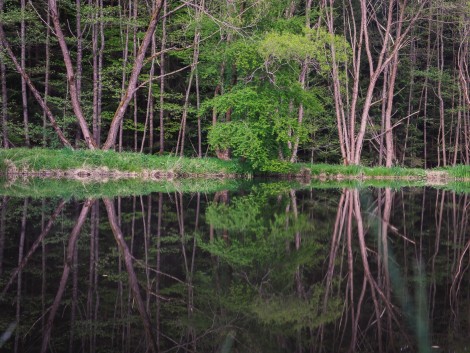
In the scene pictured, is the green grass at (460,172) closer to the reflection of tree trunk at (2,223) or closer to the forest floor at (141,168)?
the forest floor at (141,168)

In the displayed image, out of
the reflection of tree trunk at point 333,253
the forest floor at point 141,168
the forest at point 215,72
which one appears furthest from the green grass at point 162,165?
the reflection of tree trunk at point 333,253

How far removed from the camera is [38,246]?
606 centimetres

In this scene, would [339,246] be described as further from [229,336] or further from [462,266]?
[229,336]

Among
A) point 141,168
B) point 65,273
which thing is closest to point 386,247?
point 65,273

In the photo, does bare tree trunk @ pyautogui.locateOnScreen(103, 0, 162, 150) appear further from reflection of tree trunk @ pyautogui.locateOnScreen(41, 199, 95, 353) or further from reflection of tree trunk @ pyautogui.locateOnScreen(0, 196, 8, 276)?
reflection of tree trunk @ pyautogui.locateOnScreen(41, 199, 95, 353)

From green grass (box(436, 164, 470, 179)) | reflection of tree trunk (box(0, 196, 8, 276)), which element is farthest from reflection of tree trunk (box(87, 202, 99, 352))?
green grass (box(436, 164, 470, 179))

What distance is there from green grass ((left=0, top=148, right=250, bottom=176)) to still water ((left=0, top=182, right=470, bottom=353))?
43.7 feet

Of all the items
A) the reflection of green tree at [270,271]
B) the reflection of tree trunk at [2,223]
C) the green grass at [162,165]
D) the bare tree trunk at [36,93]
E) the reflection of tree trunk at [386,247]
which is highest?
the bare tree trunk at [36,93]

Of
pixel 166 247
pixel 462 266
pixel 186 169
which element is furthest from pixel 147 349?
pixel 186 169

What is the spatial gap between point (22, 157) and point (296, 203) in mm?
12757

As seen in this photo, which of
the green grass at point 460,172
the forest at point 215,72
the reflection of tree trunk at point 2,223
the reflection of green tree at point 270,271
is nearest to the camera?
the reflection of green tree at point 270,271

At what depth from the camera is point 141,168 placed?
23156 mm

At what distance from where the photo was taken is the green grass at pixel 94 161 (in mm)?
21453

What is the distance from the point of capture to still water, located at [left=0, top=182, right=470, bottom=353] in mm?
3316
